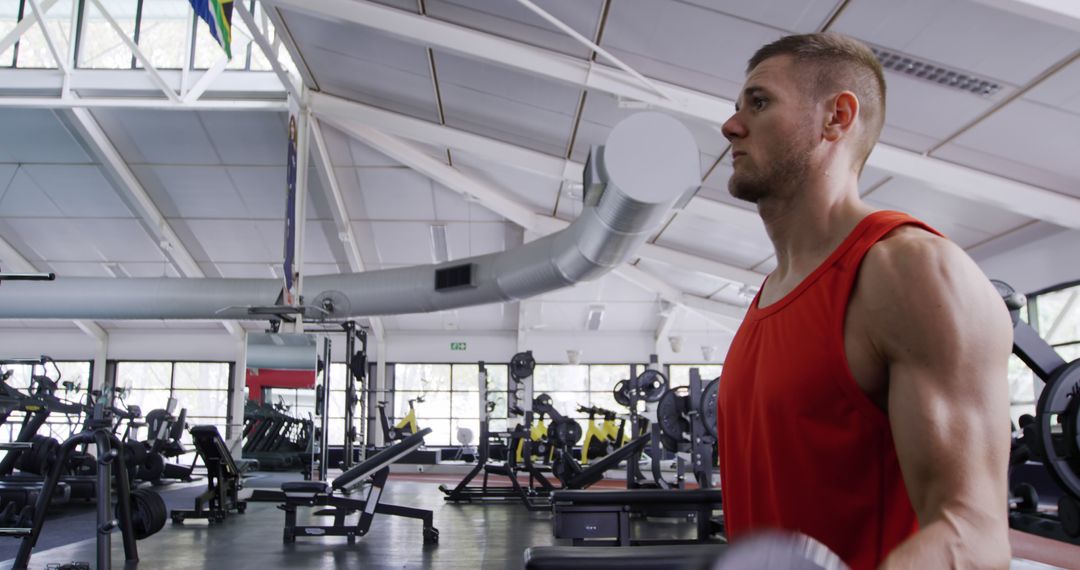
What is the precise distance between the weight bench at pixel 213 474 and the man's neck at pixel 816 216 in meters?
5.78

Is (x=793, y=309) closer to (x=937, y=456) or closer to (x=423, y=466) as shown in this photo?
(x=937, y=456)

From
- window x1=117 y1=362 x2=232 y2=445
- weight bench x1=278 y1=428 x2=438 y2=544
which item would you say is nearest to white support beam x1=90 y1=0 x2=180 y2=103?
weight bench x1=278 y1=428 x2=438 y2=544

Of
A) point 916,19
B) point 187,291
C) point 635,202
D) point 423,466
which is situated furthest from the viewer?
point 423,466

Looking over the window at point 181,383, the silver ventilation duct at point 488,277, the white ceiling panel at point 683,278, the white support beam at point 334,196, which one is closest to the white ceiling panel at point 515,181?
the silver ventilation duct at point 488,277

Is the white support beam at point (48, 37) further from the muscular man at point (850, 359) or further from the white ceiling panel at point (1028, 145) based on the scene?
the muscular man at point (850, 359)

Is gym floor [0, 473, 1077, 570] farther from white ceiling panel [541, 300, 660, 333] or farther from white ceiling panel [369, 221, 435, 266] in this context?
white ceiling panel [541, 300, 660, 333]

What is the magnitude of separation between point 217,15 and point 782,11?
11.7 feet

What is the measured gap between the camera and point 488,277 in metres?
8.26

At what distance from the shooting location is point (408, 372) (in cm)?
1401

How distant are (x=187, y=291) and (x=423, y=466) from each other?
5086 mm

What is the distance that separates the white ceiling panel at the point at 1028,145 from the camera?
15.1ft

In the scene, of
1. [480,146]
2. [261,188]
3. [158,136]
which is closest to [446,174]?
[480,146]

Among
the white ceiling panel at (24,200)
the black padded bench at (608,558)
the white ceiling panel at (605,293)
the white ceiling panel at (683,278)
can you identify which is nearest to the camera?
the black padded bench at (608,558)

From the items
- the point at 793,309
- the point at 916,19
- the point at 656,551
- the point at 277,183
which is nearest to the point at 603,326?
the point at 277,183
